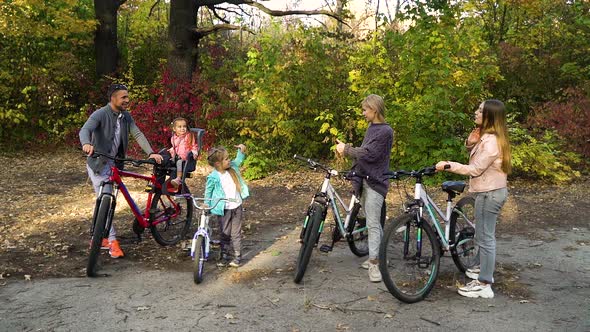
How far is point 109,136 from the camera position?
19.4 ft

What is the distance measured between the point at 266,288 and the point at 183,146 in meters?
2.28

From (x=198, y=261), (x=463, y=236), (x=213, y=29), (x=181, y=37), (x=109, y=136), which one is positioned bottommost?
(x=198, y=261)

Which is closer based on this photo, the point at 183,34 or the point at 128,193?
the point at 128,193

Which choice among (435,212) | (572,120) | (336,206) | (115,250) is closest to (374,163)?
(336,206)

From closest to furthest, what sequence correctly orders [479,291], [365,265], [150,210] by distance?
[479,291]
[365,265]
[150,210]

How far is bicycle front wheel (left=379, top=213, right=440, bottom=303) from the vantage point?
4.75 metres

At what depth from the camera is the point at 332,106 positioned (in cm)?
1151

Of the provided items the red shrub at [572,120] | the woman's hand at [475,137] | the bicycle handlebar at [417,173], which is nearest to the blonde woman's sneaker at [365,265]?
the bicycle handlebar at [417,173]

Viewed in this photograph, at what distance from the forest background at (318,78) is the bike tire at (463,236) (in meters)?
4.58

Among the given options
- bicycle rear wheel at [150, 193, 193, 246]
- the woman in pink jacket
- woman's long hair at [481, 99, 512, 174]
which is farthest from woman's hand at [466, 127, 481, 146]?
bicycle rear wheel at [150, 193, 193, 246]

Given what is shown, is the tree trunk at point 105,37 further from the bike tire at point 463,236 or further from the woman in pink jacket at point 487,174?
the woman in pink jacket at point 487,174

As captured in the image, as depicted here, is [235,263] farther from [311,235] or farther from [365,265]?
[365,265]

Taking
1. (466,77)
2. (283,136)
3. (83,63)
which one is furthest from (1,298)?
(83,63)

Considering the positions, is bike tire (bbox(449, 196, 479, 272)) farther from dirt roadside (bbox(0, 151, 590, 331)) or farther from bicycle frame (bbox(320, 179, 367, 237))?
bicycle frame (bbox(320, 179, 367, 237))
